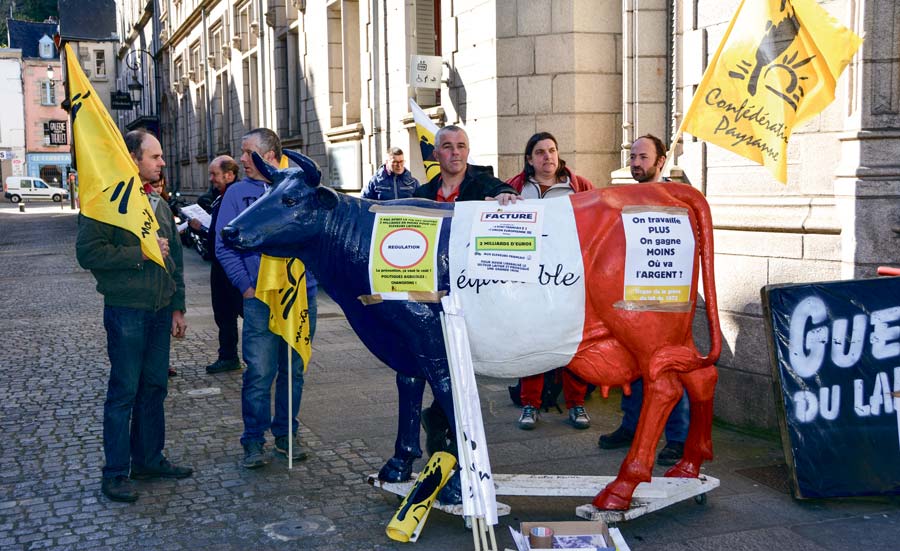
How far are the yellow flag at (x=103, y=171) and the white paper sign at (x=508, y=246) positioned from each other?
1976 millimetres

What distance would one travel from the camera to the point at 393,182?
890cm

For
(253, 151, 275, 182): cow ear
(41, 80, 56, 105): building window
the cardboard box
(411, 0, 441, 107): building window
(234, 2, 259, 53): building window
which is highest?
(41, 80, 56, 105): building window

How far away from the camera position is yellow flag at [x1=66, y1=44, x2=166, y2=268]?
5012mm

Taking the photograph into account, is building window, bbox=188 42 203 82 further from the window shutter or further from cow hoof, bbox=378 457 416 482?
cow hoof, bbox=378 457 416 482

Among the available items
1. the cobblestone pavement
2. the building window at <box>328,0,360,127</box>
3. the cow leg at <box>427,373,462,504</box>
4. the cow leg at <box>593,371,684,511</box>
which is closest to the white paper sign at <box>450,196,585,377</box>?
the cow leg at <box>427,373,462,504</box>

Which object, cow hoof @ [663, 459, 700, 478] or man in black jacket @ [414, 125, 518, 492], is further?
man in black jacket @ [414, 125, 518, 492]

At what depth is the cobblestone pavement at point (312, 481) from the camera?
14.9ft

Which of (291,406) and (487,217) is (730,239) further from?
(291,406)

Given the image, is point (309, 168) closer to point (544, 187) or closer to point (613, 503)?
point (544, 187)

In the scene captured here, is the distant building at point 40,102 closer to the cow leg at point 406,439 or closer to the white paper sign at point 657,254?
the cow leg at point 406,439

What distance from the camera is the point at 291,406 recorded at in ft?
18.4

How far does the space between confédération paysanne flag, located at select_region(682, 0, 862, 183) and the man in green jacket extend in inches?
132

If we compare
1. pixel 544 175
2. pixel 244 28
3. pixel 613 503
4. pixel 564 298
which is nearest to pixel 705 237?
pixel 564 298

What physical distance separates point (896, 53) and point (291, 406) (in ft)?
14.8
